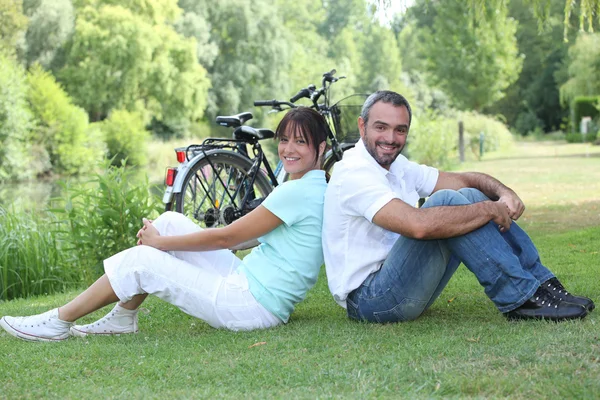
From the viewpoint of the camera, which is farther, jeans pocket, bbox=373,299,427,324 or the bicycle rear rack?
the bicycle rear rack

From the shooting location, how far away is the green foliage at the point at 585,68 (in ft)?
102

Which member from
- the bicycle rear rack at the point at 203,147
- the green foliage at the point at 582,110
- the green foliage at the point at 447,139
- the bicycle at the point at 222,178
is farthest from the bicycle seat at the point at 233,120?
the green foliage at the point at 582,110

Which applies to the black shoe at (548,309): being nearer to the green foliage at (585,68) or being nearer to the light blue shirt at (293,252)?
the light blue shirt at (293,252)

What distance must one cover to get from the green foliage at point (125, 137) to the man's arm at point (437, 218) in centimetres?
2663

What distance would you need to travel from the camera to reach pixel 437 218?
3094 millimetres

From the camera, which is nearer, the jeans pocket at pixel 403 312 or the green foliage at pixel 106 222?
the jeans pocket at pixel 403 312

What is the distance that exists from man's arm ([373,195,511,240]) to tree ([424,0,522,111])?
19.9m

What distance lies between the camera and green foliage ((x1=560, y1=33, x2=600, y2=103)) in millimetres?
31172

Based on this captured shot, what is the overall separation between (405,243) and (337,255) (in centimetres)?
32

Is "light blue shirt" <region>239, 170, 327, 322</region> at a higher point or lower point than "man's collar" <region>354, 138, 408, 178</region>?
lower

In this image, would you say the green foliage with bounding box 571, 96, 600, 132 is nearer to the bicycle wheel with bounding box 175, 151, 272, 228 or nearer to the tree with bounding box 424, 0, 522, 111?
the tree with bounding box 424, 0, 522, 111

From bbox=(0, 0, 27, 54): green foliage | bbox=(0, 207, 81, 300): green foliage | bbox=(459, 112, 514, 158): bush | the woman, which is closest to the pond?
bbox=(0, 0, 27, 54): green foliage

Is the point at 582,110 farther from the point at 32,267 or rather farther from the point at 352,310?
the point at 352,310

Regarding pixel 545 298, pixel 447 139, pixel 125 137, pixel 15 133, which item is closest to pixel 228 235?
pixel 545 298
